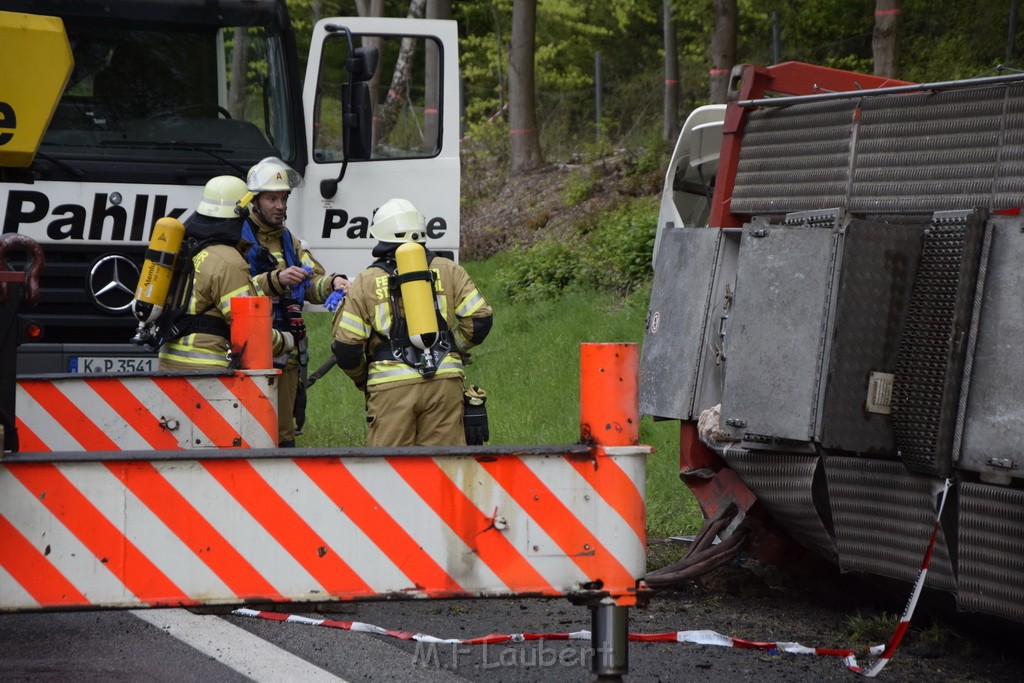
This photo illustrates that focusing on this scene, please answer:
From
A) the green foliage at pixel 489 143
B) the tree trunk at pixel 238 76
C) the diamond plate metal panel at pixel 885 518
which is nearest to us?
the diamond plate metal panel at pixel 885 518

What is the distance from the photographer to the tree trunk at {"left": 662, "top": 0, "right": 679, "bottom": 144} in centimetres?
2058

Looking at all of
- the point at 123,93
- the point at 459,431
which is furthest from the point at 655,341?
the point at 123,93

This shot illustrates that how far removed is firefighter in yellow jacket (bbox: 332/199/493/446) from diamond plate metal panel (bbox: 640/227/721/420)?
2.72 ft

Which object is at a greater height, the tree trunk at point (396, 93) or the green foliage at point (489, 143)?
the tree trunk at point (396, 93)

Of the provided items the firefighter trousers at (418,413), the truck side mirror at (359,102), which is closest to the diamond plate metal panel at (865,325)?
the firefighter trousers at (418,413)

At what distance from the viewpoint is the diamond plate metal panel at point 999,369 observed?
13.6 ft

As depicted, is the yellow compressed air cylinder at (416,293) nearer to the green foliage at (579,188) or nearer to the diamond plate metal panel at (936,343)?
the diamond plate metal panel at (936,343)

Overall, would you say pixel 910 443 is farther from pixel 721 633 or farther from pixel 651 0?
pixel 651 0

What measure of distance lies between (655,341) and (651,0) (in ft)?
72.4

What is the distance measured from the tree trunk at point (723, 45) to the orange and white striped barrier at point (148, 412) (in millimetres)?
10704

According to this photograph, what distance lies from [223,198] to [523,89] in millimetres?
13582

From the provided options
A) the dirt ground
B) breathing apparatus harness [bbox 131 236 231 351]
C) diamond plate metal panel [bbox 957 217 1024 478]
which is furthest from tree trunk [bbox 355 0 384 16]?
diamond plate metal panel [bbox 957 217 1024 478]

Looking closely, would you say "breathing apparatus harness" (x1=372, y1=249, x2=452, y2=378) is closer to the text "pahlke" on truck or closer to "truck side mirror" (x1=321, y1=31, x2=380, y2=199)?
"truck side mirror" (x1=321, y1=31, x2=380, y2=199)

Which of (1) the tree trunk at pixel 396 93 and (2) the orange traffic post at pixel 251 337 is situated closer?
(2) the orange traffic post at pixel 251 337
